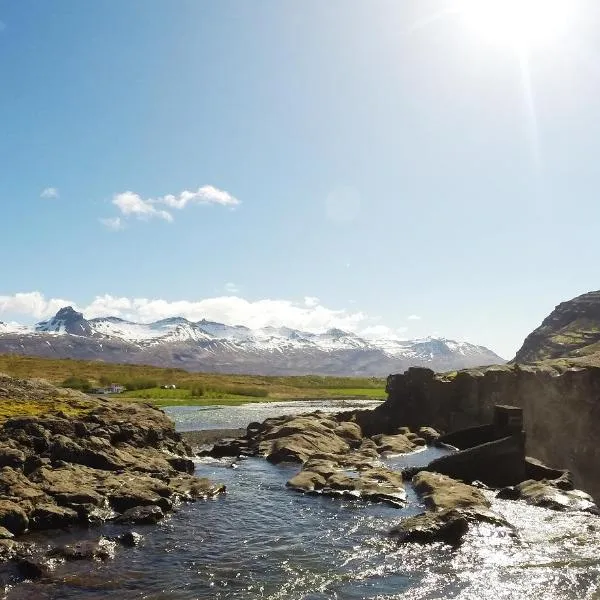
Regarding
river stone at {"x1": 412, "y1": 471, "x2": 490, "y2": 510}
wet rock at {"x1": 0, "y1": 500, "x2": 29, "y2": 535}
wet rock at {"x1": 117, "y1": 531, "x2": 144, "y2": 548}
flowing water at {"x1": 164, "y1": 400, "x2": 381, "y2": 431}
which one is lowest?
flowing water at {"x1": 164, "y1": 400, "x2": 381, "y2": 431}

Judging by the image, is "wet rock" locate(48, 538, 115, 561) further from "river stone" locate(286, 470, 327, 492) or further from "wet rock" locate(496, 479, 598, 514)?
"wet rock" locate(496, 479, 598, 514)

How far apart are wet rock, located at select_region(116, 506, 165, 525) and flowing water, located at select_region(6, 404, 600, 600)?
2.28 feet

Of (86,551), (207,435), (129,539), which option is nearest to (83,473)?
(129,539)

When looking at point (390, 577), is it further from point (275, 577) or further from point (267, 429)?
point (267, 429)

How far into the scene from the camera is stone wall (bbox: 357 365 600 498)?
72.8m

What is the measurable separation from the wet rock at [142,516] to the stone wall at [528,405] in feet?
176

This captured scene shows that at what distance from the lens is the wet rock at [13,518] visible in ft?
111

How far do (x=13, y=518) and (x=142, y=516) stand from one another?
7.82 m

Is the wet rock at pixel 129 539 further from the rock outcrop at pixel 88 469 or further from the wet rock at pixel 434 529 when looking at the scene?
the wet rock at pixel 434 529

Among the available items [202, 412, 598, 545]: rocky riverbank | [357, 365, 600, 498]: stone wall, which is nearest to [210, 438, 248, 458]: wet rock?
[202, 412, 598, 545]: rocky riverbank

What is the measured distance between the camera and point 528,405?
8238 centimetres

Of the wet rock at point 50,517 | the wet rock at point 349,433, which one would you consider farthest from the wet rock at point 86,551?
the wet rock at point 349,433

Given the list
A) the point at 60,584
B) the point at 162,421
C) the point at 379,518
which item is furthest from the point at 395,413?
the point at 60,584

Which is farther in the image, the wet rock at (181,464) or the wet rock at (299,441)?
the wet rock at (299,441)
